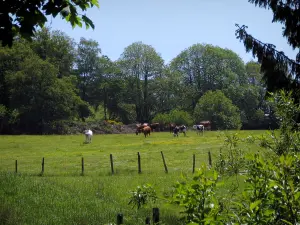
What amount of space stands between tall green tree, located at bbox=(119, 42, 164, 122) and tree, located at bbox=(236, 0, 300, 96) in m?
76.6

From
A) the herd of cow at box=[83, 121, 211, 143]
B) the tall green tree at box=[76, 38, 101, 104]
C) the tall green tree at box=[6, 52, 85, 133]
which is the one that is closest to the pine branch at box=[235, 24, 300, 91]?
the herd of cow at box=[83, 121, 211, 143]

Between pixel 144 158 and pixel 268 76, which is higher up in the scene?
pixel 268 76

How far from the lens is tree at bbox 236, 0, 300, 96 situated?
32.2 ft

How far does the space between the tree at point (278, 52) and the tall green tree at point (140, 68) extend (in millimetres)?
76553

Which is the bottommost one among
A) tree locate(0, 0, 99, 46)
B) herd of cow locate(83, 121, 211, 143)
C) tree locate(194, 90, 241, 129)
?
herd of cow locate(83, 121, 211, 143)

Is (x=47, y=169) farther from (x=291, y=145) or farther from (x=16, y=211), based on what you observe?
(x=291, y=145)

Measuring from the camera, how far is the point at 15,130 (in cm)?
6281

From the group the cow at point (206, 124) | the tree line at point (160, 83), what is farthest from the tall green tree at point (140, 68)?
the cow at point (206, 124)

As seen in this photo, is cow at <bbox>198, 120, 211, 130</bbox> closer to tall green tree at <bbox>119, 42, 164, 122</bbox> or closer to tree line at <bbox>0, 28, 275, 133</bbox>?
tree line at <bbox>0, 28, 275, 133</bbox>

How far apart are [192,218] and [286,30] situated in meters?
8.92

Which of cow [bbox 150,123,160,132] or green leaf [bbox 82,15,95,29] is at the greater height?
green leaf [bbox 82,15,95,29]

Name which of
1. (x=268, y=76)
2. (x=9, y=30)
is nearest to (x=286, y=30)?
(x=268, y=76)

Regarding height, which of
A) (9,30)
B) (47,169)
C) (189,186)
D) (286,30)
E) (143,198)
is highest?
(286,30)

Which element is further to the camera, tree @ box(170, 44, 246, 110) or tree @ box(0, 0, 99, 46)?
tree @ box(170, 44, 246, 110)
